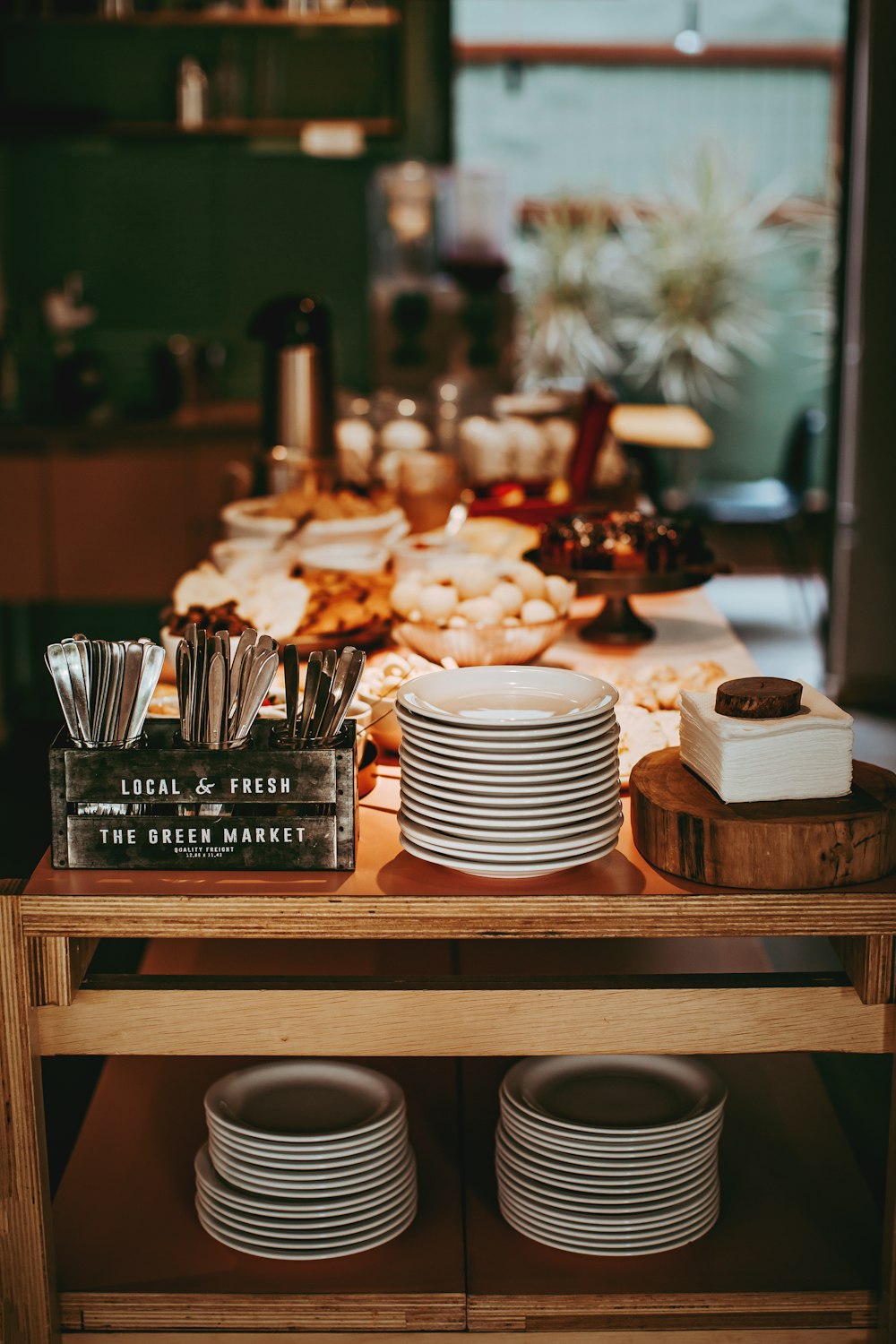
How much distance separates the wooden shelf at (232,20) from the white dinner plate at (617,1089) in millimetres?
4486

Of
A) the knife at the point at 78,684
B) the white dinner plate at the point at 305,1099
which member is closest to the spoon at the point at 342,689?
the knife at the point at 78,684

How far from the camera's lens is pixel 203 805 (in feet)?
4.27

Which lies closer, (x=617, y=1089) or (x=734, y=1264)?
(x=734, y=1264)

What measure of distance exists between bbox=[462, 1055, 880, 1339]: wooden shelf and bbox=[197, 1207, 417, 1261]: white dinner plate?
3.6 inches

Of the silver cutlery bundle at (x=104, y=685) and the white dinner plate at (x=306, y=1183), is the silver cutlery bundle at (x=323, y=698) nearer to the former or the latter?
the silver cutlery bundle at (x=104, y=685)

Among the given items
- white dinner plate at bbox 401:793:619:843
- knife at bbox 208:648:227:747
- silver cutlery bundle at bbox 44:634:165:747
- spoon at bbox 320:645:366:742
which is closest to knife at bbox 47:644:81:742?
silver cutlery bundle at bbox 44:634:165:747

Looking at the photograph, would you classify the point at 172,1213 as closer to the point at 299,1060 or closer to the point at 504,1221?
the point at 299,1060

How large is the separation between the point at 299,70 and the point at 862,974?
486 centimetres

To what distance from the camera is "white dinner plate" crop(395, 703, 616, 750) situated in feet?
4.14

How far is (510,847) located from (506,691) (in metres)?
0.24

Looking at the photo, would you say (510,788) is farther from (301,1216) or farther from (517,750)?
(301,1216)

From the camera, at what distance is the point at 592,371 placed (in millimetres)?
7910

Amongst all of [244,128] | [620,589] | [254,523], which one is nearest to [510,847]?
[620,589]

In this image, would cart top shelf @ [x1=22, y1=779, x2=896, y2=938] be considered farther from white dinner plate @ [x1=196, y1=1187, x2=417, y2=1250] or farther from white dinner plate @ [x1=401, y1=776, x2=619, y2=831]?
white dinner plate @ [x1=196, y1=1187, x2=417, y2=1250]
